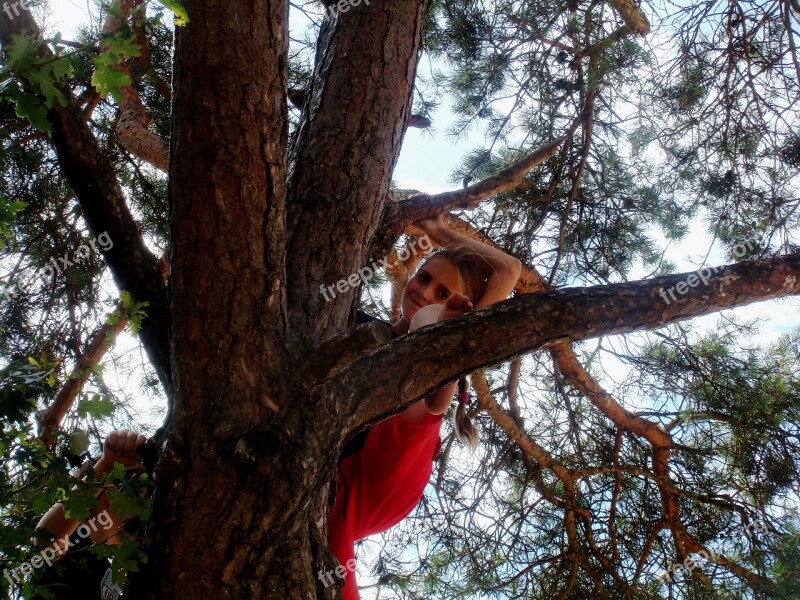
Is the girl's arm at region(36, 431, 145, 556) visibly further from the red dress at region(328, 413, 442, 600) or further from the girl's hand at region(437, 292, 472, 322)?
the girl's hand at region(437, 292, 472, 322)

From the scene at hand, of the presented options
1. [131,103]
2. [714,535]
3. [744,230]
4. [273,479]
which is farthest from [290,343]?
[744,230]

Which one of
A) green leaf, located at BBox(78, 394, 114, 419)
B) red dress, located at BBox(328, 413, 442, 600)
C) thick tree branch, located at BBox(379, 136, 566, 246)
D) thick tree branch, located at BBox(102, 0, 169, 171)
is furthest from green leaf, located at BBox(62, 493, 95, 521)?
thick tree branch, located at BBox(102, 0, 169, 171)

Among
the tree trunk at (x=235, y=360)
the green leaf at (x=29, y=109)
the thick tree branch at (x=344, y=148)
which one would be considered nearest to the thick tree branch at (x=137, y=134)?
the thick tree branch at (x=344, y=148)

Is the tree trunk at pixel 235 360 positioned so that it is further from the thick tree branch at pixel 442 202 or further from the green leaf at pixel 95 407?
the thick tree branch at pixel 442 202

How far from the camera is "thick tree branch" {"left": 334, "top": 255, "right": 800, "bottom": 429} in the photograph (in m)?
1.12

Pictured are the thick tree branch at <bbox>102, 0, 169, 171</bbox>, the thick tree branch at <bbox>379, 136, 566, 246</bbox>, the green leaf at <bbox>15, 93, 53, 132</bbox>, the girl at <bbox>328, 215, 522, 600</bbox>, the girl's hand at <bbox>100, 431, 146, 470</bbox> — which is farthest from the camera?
the thick tree branch at <bbox>102, 0, 169, 171</bbox>

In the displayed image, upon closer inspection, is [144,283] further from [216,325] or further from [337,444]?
[337,444]

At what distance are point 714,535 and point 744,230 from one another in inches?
52.9

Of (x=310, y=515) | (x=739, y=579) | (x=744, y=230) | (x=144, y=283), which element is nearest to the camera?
(x=310, y=515)

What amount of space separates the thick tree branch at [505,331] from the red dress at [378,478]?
28cm

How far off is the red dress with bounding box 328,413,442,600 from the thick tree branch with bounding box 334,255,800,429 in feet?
0.92

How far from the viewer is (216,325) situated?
44.6 inches

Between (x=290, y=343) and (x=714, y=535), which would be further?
(x=714, y=535)

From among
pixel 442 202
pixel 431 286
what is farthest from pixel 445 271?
pixel 442 202
